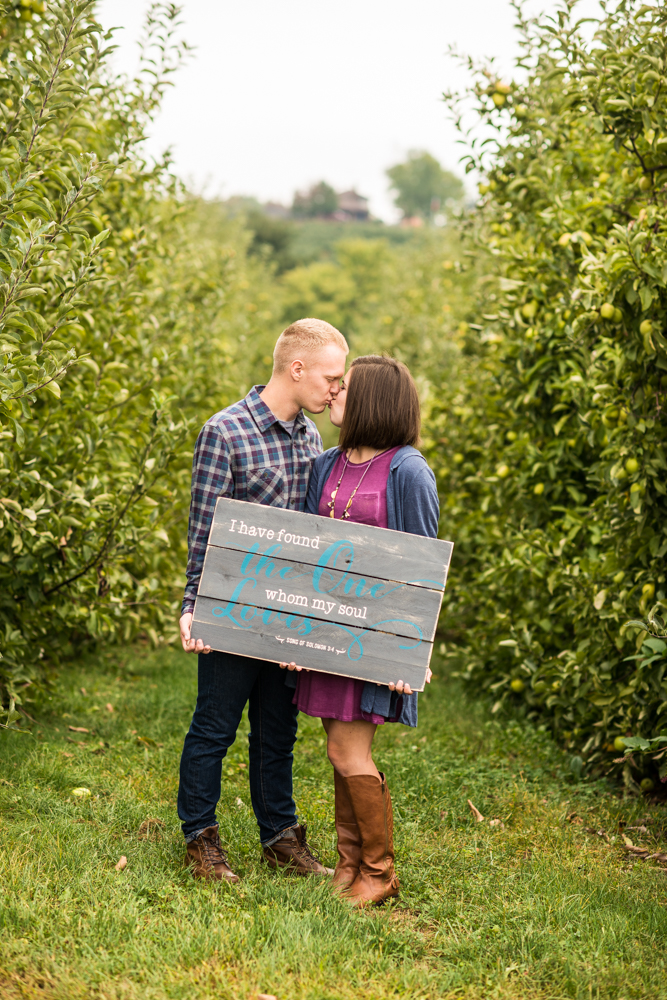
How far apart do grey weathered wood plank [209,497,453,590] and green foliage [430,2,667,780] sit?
1.11 meters

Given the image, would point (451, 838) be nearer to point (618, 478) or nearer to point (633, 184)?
point (618, 478)

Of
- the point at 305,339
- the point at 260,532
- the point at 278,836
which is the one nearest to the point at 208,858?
the point at 278,836

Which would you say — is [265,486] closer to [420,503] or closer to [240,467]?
[240,467]

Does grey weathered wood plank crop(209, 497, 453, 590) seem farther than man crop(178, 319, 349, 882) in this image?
No

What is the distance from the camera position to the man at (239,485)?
10.0 feet

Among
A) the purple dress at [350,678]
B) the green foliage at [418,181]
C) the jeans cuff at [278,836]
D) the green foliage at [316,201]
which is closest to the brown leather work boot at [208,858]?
the jeans cuff at [278,836]

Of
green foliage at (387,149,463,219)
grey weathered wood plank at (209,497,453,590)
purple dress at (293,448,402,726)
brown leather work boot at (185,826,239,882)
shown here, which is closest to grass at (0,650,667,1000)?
brown leather work boot at (185,826,239,882)

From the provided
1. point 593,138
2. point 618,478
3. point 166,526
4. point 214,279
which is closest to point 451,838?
point 618,478

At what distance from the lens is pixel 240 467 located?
3.07m

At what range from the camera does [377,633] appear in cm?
288

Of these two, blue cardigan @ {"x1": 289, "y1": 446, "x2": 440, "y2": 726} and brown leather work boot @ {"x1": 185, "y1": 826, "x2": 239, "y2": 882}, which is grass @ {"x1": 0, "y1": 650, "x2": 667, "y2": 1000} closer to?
brown leather work boot @ {"x1": 185, "y1": 826, "x2": 239, "y2": 882}

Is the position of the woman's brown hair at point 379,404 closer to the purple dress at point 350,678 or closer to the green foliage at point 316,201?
the purple dress at point 350,678

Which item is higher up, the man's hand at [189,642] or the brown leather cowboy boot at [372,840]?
the man's hand at [189,642]

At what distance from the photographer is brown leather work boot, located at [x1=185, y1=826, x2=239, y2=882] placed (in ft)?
10.1
